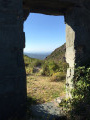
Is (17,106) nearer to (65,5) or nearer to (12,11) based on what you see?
(12,11)

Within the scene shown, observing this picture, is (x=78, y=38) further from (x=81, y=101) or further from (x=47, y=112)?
(x=47, y=112)

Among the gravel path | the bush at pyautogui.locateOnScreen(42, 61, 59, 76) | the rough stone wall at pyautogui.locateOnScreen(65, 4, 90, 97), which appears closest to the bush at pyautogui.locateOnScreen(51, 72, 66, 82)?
the bush at pyautogui.locateOnScreen(42, 61, 59, 76)

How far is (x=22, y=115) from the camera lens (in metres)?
2.73

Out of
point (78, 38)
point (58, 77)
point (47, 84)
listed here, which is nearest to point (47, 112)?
point (78, 38)

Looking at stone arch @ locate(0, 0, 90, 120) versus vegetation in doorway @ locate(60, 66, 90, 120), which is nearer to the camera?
stone arch @ locate(0, 0, 90, 120)

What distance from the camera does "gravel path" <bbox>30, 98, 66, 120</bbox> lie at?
2.87 m

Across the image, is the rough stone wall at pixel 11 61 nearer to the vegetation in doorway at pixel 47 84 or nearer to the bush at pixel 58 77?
the vegetation in doorway at pixel 47 84

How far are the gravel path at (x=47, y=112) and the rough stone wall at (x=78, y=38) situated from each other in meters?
0.53

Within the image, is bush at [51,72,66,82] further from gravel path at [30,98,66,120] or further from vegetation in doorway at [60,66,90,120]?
vegetation in doorway at [60,66,90,120]

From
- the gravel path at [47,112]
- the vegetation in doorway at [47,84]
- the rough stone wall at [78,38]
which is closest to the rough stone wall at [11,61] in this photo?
the gravel path at [47,112]

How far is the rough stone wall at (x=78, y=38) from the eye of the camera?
3.19 metres

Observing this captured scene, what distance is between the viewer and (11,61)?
103 inches

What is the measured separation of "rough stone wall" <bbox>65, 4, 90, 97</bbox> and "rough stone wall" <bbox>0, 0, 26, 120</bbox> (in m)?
1.21

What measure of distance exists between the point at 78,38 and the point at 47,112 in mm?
1893
